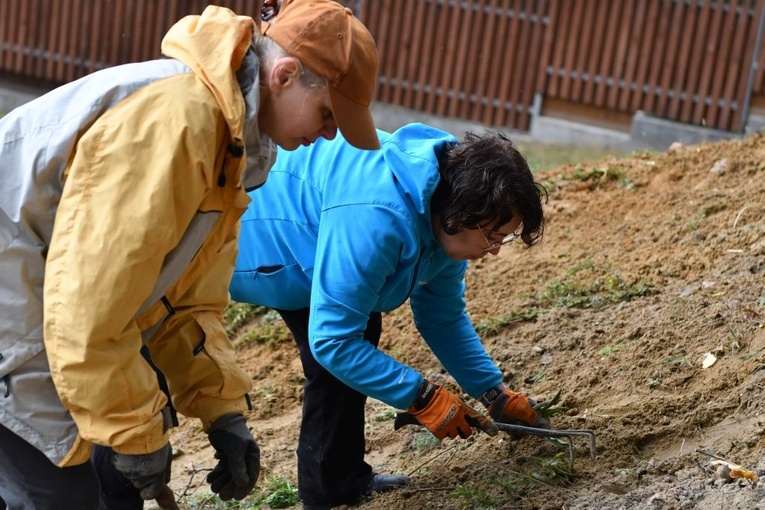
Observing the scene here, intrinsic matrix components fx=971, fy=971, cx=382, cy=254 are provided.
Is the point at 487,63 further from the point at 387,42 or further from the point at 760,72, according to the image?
the point at 760,72

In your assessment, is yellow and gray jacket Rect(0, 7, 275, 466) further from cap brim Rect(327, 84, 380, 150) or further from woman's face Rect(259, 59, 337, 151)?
cap brim Rect(327, 84, 380, 150)

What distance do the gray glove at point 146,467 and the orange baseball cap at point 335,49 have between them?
0.98m

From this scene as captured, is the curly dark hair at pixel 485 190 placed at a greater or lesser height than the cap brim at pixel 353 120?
lesser

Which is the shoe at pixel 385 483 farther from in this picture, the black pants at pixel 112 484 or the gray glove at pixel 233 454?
the black pants at pixel 112 484

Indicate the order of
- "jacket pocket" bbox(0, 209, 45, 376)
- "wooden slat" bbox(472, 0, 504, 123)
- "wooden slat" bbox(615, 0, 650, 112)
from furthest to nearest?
"wooden slat" bbox(472, 0, 504, 123)
"wooden slat" bbox(615, 0, 650, 112)
"jacket pocket" bbox(0, 209, 45, 376)

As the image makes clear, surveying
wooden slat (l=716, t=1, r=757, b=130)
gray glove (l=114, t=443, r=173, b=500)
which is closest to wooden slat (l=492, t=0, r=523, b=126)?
wooden slat (l=716, t=1, r=757, b=130)

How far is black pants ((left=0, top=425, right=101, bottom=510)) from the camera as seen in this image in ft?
8.30

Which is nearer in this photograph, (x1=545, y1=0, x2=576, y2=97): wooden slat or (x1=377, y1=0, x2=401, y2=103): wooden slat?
(x1=545, y1=0, x2=576, y2=97): wooden slat

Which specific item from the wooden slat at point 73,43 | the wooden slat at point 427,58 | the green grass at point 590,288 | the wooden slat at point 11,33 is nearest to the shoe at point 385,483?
the green grass at point 590,288

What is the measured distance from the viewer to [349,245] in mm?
3072

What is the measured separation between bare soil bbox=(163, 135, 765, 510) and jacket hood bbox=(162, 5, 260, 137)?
1.79m

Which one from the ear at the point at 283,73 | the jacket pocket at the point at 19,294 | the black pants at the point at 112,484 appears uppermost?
the ear at the point at 283,73

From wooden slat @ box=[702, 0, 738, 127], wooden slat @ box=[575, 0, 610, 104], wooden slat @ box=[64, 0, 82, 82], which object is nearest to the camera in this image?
wooden slat @ box=[702, 0, 738, 127]

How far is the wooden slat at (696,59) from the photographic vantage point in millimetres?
10453
